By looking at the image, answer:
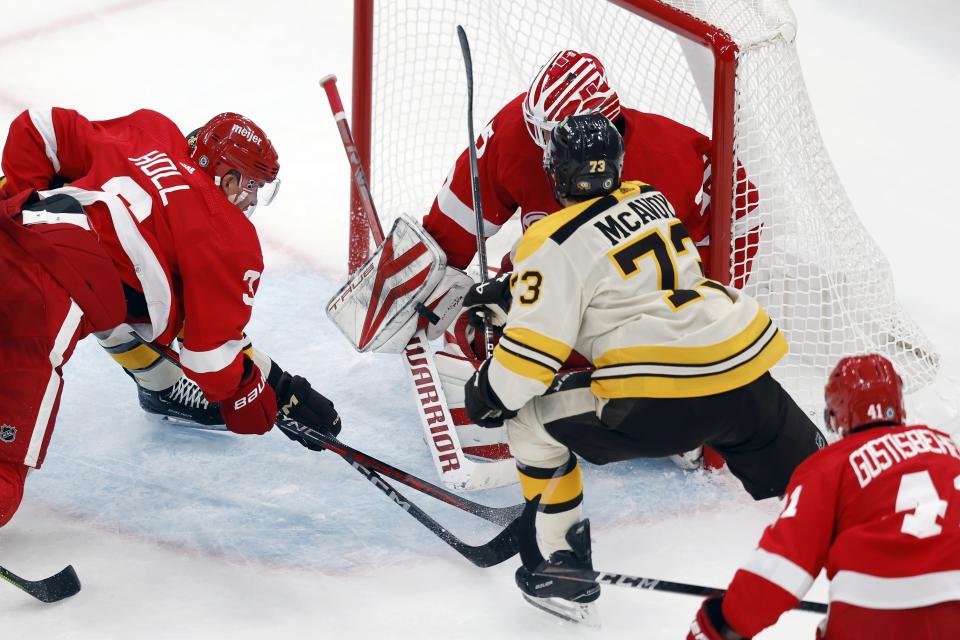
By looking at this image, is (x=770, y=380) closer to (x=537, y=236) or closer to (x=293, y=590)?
(x=537, y=236)

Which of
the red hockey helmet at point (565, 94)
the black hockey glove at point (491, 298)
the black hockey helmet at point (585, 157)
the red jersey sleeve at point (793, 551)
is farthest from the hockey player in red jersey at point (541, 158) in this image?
the red jersey sleeve at point (793, 551)

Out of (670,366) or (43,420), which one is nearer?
(670,366)

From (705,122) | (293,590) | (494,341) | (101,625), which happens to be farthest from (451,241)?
(101,625)

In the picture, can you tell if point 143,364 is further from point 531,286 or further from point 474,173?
point 531,286

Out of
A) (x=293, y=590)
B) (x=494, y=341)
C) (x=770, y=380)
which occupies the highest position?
(x=770, y=380)

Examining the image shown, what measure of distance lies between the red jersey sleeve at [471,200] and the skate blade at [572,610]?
3.22 ft

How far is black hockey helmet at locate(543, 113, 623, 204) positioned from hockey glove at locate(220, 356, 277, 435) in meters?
0.87

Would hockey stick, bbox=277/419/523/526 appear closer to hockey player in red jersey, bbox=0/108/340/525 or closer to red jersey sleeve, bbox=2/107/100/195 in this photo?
hockey player in red jersey, bbox=0/108/340/525

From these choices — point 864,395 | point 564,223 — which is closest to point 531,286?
point 564,223

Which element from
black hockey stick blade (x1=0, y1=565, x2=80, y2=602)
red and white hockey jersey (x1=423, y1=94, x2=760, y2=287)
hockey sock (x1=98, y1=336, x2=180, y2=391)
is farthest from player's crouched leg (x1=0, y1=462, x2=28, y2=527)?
red and white hockey jersey (x1=423, y1=94, x2=760, y2=287)

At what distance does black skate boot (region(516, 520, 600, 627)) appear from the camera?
2256 mm

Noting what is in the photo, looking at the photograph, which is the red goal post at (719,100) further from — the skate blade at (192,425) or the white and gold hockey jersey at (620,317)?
the skate blade at (192,425)

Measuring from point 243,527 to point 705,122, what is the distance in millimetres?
1636

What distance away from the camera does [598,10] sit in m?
3.42
